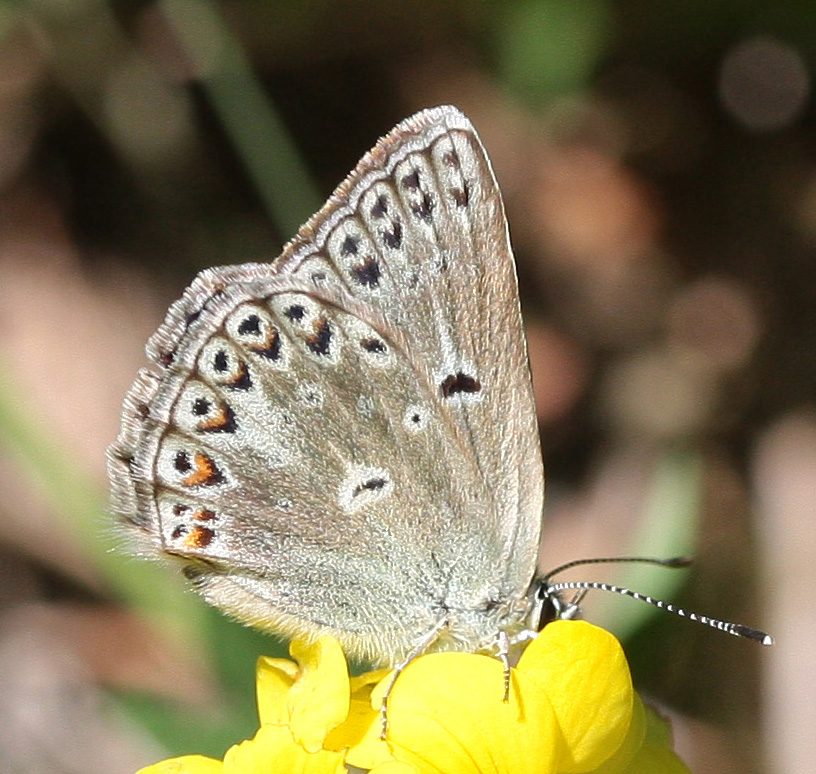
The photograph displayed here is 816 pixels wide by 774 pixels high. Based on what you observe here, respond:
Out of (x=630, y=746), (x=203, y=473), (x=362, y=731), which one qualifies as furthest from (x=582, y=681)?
(x=203, y=473)

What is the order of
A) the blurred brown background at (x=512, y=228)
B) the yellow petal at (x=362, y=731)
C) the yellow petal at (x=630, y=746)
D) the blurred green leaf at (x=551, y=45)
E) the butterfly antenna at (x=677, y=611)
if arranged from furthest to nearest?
the blurred green leaf at (x=551, y=45) < the blurred brown background at (x=512, y=228) < the butterfly antenna at (x=677, y=611) < the yellow petal at (x=630, y=746) < the yellow petal at (x=362, y=731)

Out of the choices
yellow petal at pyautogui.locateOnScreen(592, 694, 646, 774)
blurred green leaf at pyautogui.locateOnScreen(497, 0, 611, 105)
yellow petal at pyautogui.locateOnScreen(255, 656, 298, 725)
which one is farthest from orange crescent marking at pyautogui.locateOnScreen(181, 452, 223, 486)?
blurred green leaf at pyautogui.locateOnScreen(497, 0, 611, 105)

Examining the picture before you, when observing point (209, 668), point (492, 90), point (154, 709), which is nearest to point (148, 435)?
point (154, 709)

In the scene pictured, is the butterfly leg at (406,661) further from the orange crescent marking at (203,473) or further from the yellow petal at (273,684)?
the orange crescent marking at (203,473)

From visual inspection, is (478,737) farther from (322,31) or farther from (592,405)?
(322,31)

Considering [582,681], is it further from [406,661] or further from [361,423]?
[361,423]

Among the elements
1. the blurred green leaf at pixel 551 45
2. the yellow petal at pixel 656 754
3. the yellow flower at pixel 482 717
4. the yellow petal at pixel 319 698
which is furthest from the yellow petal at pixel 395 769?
the blurred green leaf at pixel 551 45
